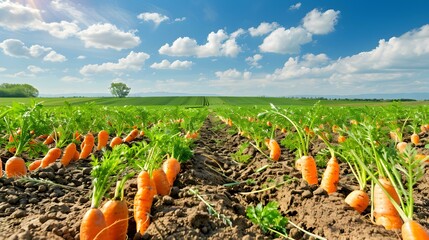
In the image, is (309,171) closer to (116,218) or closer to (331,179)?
(331,179)

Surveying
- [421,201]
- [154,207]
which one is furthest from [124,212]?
[421,201]

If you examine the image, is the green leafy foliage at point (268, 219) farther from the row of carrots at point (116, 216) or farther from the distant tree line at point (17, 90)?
the distant tree line at point (17, 90)

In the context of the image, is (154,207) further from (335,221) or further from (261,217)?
(335,221)

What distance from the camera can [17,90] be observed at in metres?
91.8

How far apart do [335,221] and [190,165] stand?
102 inches

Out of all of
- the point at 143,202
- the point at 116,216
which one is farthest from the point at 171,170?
the point at 116,216

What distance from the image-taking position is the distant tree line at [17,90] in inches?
3420

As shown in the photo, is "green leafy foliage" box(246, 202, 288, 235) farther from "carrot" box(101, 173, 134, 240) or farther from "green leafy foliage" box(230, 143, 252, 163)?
"green leafy foliage" box(230, 143, 252, 163)

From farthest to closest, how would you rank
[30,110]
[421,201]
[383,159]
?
[30,110] < [421,201] < [383,159]

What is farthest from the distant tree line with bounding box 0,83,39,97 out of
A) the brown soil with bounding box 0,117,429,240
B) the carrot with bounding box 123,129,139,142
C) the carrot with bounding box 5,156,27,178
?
the brown soil with bounding box 0,117,429,240

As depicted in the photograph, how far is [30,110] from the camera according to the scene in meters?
4.89

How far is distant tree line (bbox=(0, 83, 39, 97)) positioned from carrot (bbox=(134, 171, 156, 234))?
326 feet

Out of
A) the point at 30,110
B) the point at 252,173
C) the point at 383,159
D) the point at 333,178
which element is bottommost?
the point at 252,173

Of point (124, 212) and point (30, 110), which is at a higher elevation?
point (30, 110)
